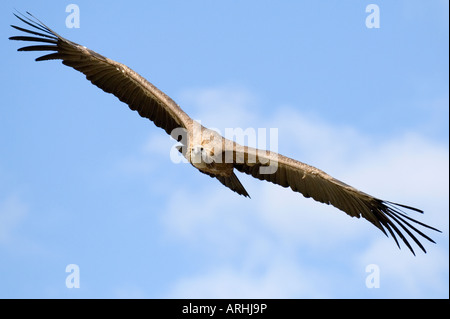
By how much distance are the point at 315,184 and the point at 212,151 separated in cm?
161

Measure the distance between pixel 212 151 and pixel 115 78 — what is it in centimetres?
222

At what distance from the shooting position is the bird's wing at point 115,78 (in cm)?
1196

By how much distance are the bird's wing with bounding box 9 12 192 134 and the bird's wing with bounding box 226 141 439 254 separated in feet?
4.12

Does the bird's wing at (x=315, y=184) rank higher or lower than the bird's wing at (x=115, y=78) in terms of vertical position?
lower

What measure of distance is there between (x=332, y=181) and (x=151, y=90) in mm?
3053

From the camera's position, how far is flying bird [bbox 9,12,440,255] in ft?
36.7

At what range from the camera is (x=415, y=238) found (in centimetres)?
1062

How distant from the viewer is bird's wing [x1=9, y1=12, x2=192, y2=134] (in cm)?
1196

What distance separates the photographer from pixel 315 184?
1153cm

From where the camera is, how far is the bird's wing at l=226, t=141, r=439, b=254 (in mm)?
11141

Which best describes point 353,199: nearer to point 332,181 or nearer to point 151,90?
point 332,181

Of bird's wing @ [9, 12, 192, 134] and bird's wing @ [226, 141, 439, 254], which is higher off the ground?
bird's wing @ [9, 12, 192, 134]

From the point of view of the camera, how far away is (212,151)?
11.2 meters
